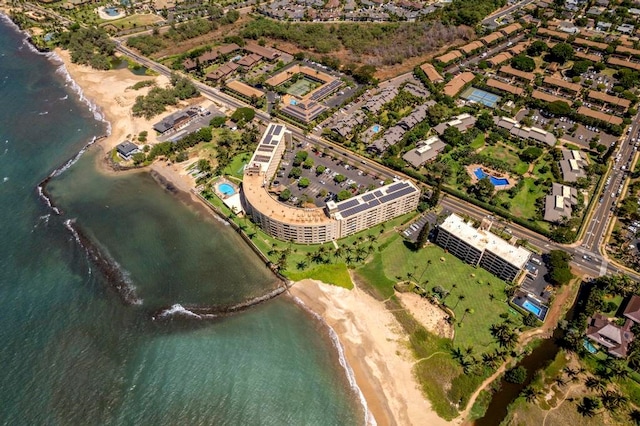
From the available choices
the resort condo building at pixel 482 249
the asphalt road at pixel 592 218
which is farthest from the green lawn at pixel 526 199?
the resort condo building at pixel 482 249

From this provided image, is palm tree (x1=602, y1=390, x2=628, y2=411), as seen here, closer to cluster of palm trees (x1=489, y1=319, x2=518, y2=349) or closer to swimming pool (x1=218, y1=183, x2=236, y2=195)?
cluster of palm trees (x1=489, y1=319, x2=518, y2=349)

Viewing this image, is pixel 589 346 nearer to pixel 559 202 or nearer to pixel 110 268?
pixel 559 202

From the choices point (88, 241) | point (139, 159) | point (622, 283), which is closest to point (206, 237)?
point (88, 241)

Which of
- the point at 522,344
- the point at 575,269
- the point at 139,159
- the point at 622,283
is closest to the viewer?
the point at 522,344

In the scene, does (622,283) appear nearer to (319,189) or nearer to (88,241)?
(319,189)

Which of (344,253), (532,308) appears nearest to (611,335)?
(532,308)

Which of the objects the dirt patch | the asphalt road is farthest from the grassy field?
the dirt patch
